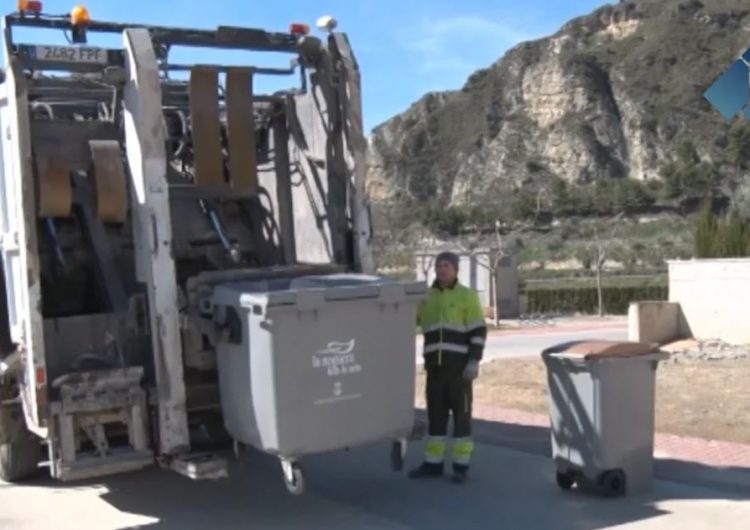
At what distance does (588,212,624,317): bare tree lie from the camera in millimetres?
31734

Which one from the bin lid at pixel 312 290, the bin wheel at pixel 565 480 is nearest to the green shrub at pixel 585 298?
the bin wheel at pixel 565 480

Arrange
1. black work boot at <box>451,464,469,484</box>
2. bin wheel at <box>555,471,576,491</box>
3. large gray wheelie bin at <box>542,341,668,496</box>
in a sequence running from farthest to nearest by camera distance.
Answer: black work boot at <box>451,464,469,484</box>
bin wheel at <box>555,471,576,491</box>
large gray wheelie bin at <box>542,341,668,496</box>

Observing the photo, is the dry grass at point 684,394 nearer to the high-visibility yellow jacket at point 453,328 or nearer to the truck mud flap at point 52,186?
the high-visibility yellow jacket at point 453,328

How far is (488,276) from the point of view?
1180 inches

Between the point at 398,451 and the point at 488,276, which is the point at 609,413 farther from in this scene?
the point at 488,276

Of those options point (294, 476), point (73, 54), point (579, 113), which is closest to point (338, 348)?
point (294, 476)

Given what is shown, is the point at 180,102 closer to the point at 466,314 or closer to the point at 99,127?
the point at 99,127

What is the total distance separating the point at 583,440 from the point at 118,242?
3328mm

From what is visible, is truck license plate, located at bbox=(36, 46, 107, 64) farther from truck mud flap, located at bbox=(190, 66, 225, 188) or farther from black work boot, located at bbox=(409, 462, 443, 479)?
black work boot, located at bbox=(409, 462, 443, 479)

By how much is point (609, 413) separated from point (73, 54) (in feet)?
12.6

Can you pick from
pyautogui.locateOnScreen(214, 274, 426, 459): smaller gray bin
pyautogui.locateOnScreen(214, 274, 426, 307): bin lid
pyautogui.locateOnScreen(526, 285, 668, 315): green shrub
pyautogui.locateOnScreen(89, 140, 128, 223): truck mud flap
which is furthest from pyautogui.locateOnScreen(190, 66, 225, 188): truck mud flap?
pyautogui.locateOnScreen(526, 285, 668, 315): green shrub

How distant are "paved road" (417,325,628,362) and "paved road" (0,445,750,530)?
974cm

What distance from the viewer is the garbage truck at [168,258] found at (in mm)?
5891

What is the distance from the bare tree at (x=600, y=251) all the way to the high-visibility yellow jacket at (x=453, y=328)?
24.4m
